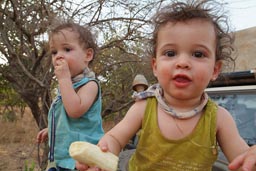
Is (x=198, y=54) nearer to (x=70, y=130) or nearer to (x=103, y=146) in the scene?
(x=103, y=146)

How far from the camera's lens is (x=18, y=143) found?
34.7 feet

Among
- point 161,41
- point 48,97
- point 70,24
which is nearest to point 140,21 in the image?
point 48,97

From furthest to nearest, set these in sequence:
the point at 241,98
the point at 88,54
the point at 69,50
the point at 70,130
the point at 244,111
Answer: the point at 241,98
the point at 244,111
the point at 88,54
the point at 69,50
the point at 70,130

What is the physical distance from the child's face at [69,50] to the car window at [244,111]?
1156mm

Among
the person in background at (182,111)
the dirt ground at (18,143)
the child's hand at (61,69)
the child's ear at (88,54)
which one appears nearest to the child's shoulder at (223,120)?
the person in background at (182,111)

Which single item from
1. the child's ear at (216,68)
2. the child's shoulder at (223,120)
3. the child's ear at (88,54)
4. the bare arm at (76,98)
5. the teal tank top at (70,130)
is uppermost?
A: the child's ear at (88,54)

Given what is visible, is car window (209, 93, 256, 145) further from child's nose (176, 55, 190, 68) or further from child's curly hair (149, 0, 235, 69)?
child's nose (176, 55, 190, 68)

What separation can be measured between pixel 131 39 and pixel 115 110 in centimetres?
121

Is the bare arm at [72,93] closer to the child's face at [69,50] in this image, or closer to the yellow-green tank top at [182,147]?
the child's face at [69,50]

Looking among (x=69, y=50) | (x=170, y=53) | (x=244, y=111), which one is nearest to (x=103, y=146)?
(x=170, y=53)

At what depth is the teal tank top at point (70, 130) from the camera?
6.80 feet

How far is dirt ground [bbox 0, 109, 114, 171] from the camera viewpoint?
7669mm

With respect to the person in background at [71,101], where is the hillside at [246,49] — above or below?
above

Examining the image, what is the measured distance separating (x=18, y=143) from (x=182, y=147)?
962 cm
